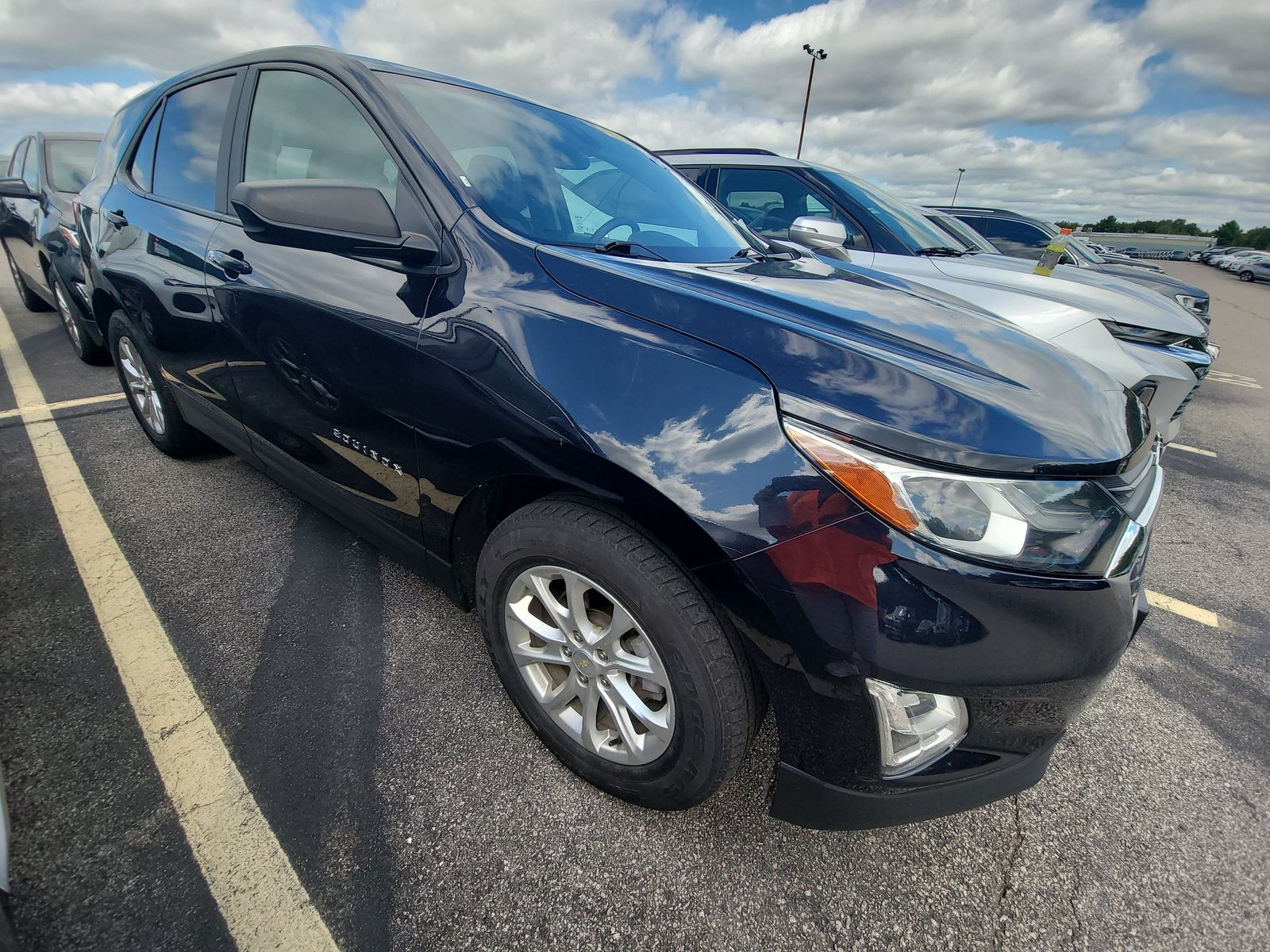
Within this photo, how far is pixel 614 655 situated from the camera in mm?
1411

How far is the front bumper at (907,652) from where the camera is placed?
1.08 metres

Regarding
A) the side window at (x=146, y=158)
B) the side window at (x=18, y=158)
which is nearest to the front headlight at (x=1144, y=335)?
the side window at (x=146, y=158)

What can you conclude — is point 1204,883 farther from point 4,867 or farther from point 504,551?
point 4,867

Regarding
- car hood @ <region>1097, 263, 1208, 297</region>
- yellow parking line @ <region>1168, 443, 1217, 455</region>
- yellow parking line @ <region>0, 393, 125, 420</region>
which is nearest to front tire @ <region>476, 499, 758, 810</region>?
yellow parking line @ <region>0, 393, 125, 420</region>

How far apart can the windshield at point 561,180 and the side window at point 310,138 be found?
165 mm

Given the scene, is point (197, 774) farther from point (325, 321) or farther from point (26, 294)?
point (26, 294)

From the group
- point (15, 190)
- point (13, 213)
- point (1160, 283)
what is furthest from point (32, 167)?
point (1160, 283)

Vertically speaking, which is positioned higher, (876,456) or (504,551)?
(876,456)

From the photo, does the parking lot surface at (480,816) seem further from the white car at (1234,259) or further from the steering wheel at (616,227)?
the white car at (1234,259)

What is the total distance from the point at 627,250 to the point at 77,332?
495 cm

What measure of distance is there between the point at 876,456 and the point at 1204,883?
1364mm

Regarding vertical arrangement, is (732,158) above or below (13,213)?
above

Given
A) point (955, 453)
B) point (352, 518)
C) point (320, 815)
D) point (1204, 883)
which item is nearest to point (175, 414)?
point (352, 518)

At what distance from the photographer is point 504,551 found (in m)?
1.51
